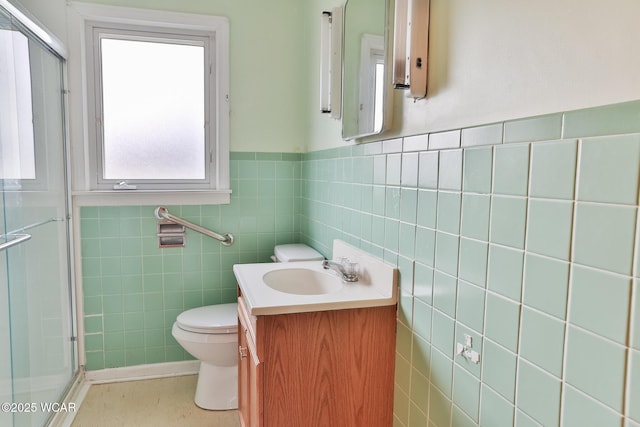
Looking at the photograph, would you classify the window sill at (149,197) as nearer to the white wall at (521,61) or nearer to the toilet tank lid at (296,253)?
the toilet tank lid at (296,253)

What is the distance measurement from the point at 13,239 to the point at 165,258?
35.9 inches

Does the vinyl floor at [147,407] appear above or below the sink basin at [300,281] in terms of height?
below

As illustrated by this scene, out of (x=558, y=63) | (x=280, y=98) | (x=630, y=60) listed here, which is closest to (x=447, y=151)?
(x=558, y=63)

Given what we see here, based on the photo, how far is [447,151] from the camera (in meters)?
1.11

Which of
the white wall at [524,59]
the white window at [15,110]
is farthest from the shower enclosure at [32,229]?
the white wall at [524,59]

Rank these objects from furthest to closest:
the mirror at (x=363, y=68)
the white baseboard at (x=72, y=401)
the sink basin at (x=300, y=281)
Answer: the white baseboard at (x=72, y=401) → the sink basin at (x=300, y=281) → the mirror at (x=363, y=68)

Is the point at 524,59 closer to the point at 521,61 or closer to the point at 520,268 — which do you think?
the point at 521,61

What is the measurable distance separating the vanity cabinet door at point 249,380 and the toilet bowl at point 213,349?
240mm

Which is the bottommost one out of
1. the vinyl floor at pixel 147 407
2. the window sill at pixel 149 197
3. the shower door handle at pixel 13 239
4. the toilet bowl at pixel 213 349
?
the vinyl floor at pixel 147 407

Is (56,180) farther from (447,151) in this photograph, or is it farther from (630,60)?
(630,60)

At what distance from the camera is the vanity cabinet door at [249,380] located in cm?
131

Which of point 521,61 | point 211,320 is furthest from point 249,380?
point 521,61

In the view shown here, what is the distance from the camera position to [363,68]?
1608 millimetres

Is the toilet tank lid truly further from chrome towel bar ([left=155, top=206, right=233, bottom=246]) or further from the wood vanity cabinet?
the wood vanity cabinet
